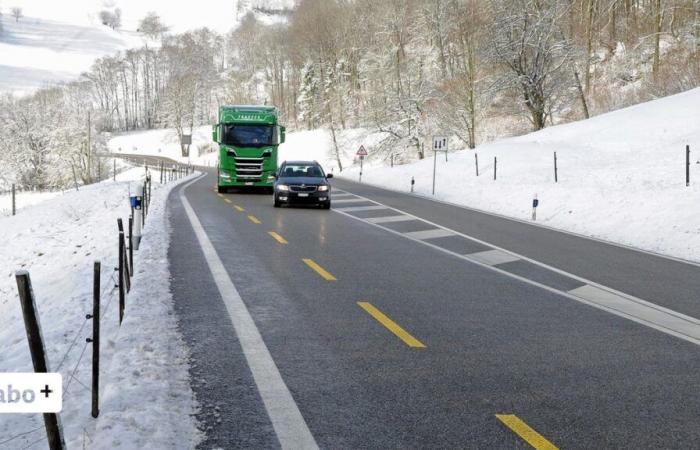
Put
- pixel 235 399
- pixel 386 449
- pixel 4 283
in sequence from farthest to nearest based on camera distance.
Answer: pixel 4 283, pixel 235 399, pixel 386 449

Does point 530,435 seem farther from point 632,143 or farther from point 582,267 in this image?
point 632,143

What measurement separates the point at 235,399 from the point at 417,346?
2157 mm

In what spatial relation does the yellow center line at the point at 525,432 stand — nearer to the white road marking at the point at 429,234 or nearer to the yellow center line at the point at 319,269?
the yellow center line at the point at 319,269

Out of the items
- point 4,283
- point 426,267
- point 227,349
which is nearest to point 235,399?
point 227,349

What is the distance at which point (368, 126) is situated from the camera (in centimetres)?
5081

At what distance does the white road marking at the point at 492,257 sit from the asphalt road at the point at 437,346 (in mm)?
57

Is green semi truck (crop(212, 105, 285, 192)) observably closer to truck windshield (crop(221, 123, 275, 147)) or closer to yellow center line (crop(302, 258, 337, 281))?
truck windshield (crop(221, 123, 275, 147))

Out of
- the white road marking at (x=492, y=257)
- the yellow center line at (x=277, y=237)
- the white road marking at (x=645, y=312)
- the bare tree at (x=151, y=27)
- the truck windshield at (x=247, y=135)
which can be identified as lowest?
the white road marking at (x=645, y=312)

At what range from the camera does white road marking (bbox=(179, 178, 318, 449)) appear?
446 cm

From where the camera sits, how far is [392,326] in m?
7.38

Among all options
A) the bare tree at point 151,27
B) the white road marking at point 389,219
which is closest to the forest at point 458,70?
the white road marking at point 389,219

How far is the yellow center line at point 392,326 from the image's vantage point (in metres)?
6.77

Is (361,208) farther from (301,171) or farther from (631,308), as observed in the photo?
(631,308)

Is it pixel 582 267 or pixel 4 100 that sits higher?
pixel 4 100
